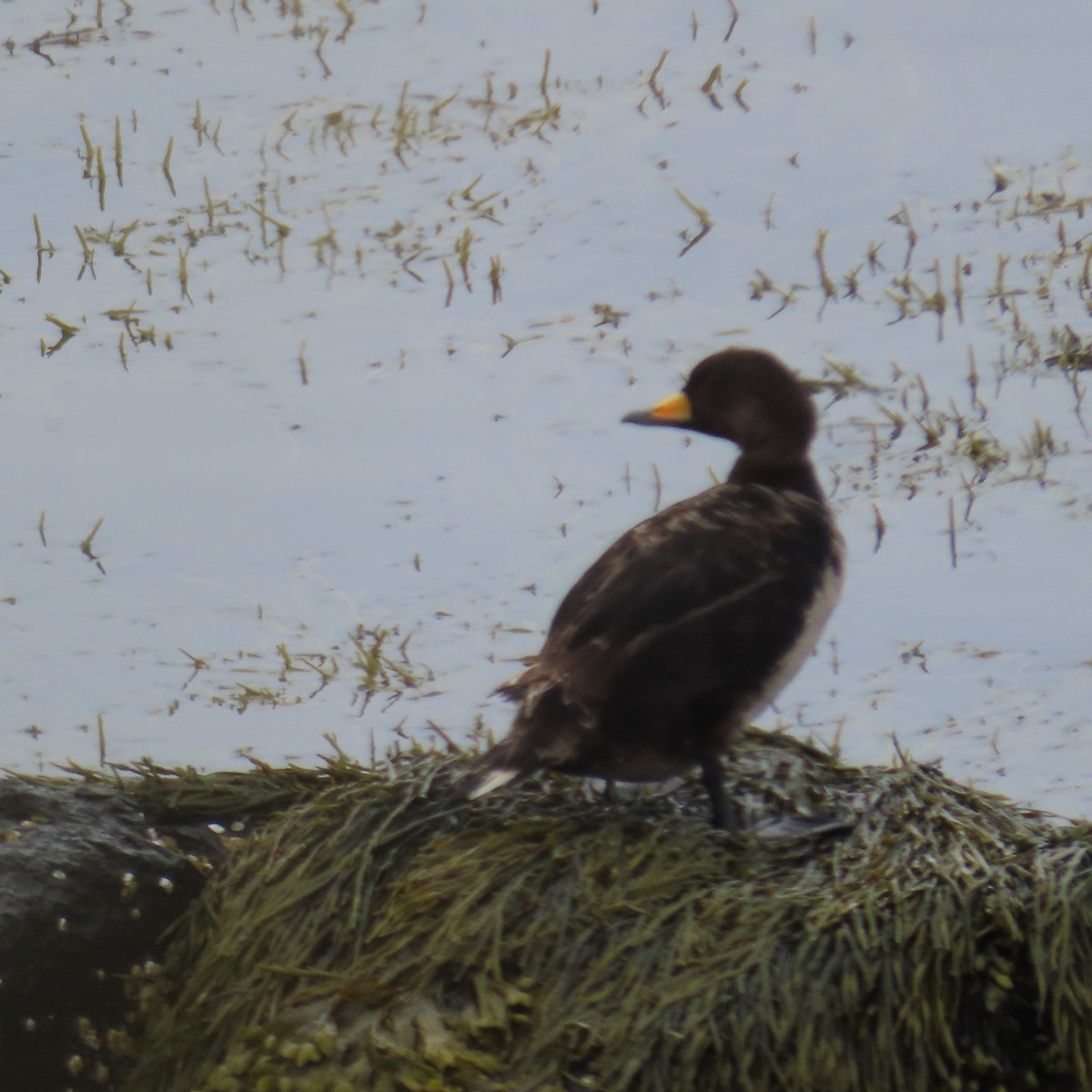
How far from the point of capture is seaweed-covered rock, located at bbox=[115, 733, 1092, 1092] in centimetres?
332

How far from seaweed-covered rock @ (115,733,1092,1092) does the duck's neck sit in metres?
0.93

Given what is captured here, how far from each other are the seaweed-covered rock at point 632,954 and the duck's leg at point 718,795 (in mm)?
68

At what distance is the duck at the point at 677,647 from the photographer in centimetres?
379

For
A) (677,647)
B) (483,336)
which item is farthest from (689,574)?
(483,336)

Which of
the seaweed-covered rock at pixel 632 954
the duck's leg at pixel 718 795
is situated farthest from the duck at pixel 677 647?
the seaweed-covered rock at pixel 632 954

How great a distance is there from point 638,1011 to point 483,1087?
1.04 ft

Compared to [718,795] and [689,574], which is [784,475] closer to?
[689,574]

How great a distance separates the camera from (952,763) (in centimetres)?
471

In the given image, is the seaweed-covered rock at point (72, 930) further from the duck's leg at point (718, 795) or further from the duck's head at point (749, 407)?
the duck's head at point (749, 407)

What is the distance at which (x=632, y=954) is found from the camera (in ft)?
11.4

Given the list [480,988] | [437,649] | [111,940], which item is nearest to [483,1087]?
[480,988]

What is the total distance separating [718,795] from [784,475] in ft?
3.49

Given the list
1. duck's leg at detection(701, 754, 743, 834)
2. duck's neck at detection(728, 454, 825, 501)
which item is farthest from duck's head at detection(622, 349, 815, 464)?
duck's leg at detection(701, 754, 743, 834)

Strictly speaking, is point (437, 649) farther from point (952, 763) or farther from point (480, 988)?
point (480, 988)
